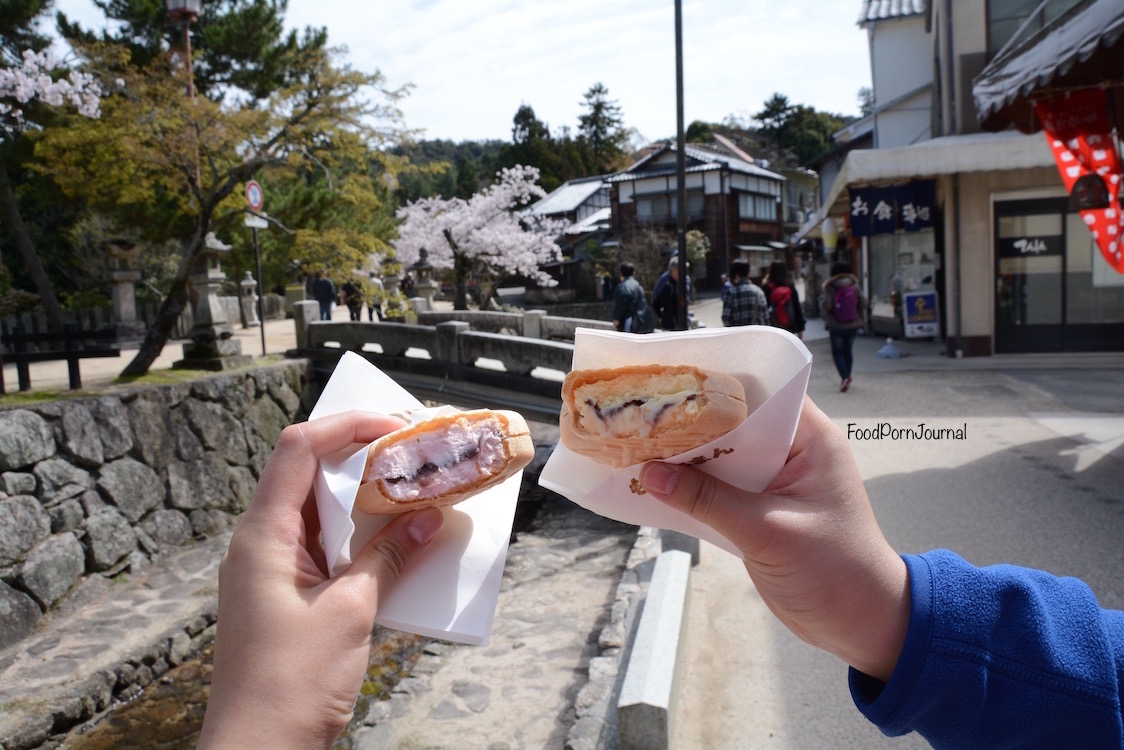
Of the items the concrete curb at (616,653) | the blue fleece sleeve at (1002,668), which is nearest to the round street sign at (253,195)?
the concrete curb at (616,653)

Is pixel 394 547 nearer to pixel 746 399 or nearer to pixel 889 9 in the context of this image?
pixel 746 399

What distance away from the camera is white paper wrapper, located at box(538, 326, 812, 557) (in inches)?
49.8

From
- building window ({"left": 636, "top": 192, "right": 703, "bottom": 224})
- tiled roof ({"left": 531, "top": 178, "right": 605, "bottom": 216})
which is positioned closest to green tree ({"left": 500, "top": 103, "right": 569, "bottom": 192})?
tiled roof ({"left": 531, "top": 178, "right": 605, "bottom": 216})

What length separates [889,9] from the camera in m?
19.7

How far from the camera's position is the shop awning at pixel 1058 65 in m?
5.30

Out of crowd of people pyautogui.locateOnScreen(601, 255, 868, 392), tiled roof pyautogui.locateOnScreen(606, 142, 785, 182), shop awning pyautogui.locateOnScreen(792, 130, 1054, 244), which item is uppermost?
tiled roof pyautogui.locateOnScreen(606, 142, 785, 182)

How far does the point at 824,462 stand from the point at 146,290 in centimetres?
2252

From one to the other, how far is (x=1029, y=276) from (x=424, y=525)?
566 inches

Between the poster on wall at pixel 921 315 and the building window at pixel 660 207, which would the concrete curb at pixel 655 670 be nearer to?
the poster on wall at pixel 921 315

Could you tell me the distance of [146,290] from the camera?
20375mm

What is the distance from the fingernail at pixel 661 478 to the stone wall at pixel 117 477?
7151mm

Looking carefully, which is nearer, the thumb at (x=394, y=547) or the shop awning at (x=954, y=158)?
the thumb at (x=394, y=547)

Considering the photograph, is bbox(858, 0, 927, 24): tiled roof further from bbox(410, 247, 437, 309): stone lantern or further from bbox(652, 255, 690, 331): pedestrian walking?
bbox(410, 247, 437, 309): stone lantern

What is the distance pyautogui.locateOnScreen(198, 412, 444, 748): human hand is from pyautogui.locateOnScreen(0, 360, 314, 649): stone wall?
6.81 m
